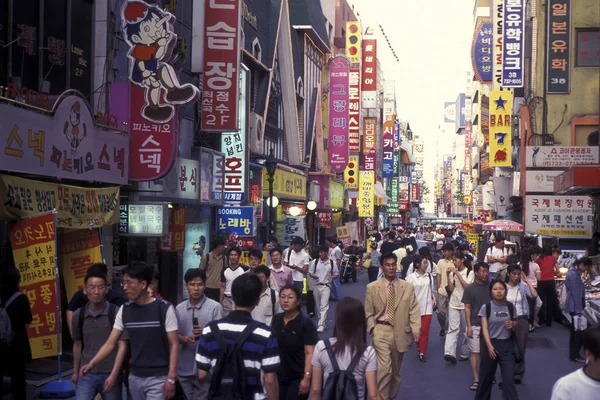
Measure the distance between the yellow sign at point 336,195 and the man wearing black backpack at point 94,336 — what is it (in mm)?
34562

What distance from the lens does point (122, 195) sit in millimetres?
16953

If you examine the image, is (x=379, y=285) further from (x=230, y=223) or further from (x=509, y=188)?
(x=509, y=188)

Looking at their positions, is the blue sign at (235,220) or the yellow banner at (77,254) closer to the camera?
the yellow banner at (77,254)

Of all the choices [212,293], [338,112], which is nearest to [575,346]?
[212,293]

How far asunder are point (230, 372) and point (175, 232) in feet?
43.2

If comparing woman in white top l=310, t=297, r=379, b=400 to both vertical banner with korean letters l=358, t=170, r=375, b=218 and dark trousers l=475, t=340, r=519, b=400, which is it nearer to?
dark trousers l=475, t=340, r=519, b=400

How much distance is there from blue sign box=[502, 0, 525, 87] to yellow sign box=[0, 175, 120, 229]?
25192 millimetres

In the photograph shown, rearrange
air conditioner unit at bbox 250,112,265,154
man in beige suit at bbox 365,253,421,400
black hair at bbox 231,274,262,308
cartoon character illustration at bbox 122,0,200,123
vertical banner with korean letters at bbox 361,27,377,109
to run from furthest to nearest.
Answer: vertical banner with korean letters at bbox 361,27,377,109 < air conditioner unit at bbox 250,112,265,154 < cartoon character illustration at bbox 122,0,200,123 < man in beige suit at bbox 365,253,421,400 < black hair at bbox 231,274,262,308

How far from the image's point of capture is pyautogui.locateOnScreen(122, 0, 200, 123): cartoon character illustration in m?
15.1

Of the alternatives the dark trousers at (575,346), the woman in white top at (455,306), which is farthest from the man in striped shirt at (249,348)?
the dark trousers at (575,346)

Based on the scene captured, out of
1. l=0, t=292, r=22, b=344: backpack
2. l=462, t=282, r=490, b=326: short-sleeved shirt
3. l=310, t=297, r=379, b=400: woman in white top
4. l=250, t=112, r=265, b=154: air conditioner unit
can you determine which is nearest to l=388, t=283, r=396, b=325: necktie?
l=462, t=282, r=490, b=326: short-sleeved shirt

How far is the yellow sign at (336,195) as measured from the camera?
42.1m

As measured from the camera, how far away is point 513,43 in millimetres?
35844

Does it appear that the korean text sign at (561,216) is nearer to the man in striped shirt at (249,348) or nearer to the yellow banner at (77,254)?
the yellow banner at (77,254)
